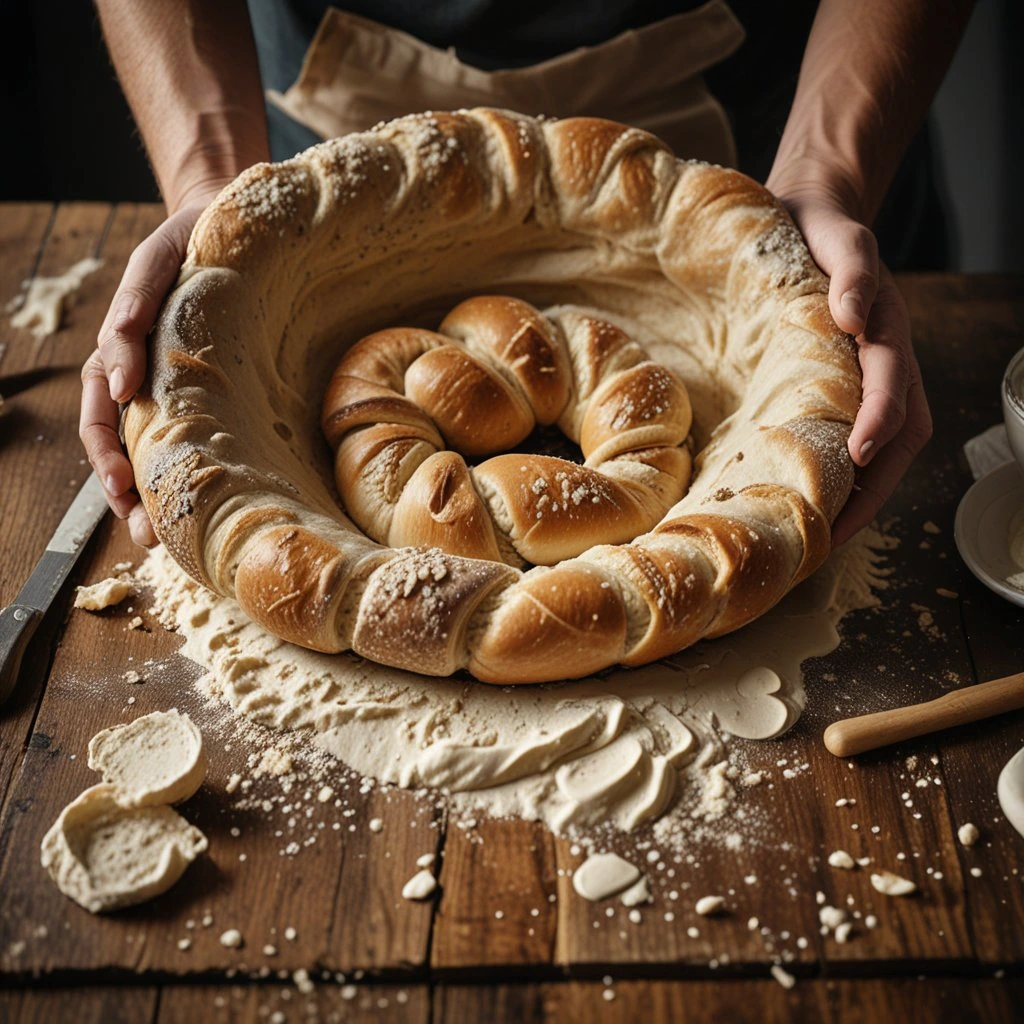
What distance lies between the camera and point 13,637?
1575mm

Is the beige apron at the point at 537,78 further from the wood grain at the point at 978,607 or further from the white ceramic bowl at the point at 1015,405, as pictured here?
the white ceramic bowl at the point at 1015,405

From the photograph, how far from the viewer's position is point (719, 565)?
4.82 feet

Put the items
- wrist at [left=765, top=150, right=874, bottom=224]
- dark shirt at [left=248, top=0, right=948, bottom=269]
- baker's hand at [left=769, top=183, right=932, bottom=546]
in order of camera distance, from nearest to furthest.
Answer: baker's hand at [left=769, top=183, right=932, bottom=546]
wrist at [left=765, top=150, right=874, bottom=224]
dark shirt at [left=248, top=0, right=948, bottom=269]

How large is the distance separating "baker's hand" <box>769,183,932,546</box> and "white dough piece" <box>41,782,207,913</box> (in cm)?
100

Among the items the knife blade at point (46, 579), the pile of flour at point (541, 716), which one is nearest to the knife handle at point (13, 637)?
the knife blade at point (46, 579)

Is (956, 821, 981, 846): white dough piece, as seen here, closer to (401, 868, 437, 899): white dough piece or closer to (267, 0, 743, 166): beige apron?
(401, 868, 437, 899): white dough piece

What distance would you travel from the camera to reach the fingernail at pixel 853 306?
5.59 feet

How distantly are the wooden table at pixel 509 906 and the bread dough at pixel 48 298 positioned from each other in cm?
88

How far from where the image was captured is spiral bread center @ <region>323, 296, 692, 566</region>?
1605 mm

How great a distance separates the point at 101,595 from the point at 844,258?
1271 mm

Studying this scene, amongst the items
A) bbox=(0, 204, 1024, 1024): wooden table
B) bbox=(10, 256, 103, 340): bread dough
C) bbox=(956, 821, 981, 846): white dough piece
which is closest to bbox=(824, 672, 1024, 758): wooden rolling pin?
bbox=(0, 204, 1024, 1024): wooden table

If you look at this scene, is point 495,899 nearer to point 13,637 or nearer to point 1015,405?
point 13,637

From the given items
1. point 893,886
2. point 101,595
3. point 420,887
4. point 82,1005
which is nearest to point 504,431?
point 101,595

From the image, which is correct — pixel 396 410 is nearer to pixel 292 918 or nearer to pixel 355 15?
pixel 292 918
